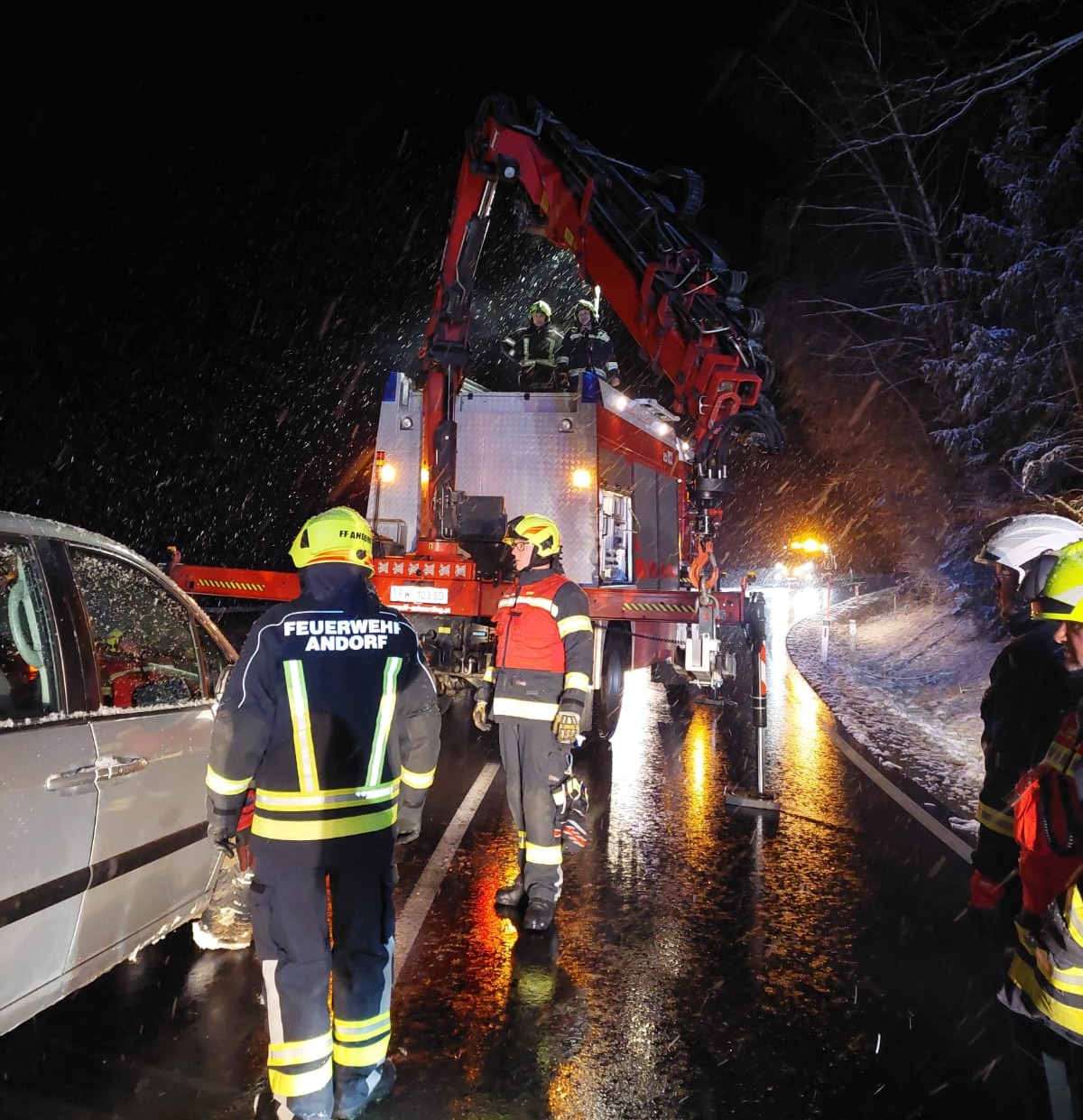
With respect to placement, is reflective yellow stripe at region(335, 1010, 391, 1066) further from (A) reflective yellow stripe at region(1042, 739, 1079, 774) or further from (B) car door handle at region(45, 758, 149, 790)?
(A) reflective yellow stripe at region(1042, 739, 1079, 774)

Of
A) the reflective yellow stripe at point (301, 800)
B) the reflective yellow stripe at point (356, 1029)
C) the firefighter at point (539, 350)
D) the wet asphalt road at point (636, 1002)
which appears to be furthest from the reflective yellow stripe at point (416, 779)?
the firefighter at point (539, 350)

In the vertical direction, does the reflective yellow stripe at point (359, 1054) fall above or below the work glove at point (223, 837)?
below

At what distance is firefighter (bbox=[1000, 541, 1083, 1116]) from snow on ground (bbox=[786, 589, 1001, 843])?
12.6 feet

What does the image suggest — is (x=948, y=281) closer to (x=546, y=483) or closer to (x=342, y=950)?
(x=546, y=483)

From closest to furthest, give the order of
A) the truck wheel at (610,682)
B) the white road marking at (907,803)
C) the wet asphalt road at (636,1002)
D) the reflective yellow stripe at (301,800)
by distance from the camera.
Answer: the reflective yellow stripe at (301,800) → the wet asphalt road at (636,1002) → the white road marking at (907,803) → the truck wheel at (610,682)

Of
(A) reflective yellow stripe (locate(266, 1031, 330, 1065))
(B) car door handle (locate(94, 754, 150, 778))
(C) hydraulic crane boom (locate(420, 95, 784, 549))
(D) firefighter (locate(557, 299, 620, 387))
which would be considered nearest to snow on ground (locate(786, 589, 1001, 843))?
(C) hydraulic crane boom (locate(420, 95, 784, 549))

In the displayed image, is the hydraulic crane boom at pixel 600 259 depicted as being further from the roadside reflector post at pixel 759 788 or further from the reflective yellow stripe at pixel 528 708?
the reflective yellow stripe at pixel 528 708

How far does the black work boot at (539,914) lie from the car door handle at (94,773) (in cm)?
218

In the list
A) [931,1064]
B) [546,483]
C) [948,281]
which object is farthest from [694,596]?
[948,281]

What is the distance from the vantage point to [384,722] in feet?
9.72

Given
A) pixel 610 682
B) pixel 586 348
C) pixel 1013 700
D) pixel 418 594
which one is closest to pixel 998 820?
pixel 1013 700

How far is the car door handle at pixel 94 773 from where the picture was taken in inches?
106

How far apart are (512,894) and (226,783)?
2.41 meters

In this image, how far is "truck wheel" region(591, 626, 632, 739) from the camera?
331 inches
